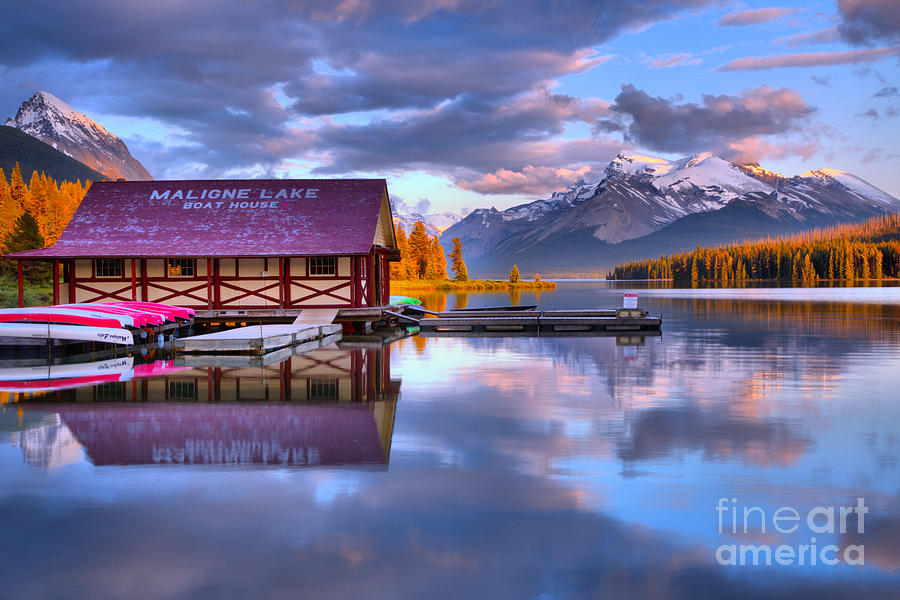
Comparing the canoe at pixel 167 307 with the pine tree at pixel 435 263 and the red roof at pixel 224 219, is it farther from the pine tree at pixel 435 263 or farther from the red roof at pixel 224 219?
the pine tree at pixel 435 263

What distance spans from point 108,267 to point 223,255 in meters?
6.10

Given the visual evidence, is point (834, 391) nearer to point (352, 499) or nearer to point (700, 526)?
point (700, 526)

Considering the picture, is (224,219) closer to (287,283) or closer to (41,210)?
(287,283)

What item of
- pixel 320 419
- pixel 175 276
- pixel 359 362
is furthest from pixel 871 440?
pixel 175 276

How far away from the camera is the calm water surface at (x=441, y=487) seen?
603 centimetres

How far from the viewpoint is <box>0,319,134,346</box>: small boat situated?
23.2 meters

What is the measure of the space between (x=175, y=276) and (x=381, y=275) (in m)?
10.3

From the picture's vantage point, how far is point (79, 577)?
6020 mm

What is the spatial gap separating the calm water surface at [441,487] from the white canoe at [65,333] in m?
7.07

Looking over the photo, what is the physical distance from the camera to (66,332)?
23359 mm

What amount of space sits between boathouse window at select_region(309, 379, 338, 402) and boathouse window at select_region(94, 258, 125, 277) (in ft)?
67.5

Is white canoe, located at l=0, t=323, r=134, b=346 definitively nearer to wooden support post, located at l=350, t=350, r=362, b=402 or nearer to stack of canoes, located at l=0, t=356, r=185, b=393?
stack of canoes, located at l=0, t=356, r=185, b=393

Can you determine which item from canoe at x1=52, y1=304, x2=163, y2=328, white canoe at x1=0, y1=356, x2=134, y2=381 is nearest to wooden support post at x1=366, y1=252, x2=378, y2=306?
canoe at x1=52, y1=304, x2=163, y2=328

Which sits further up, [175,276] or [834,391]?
[175,276]
